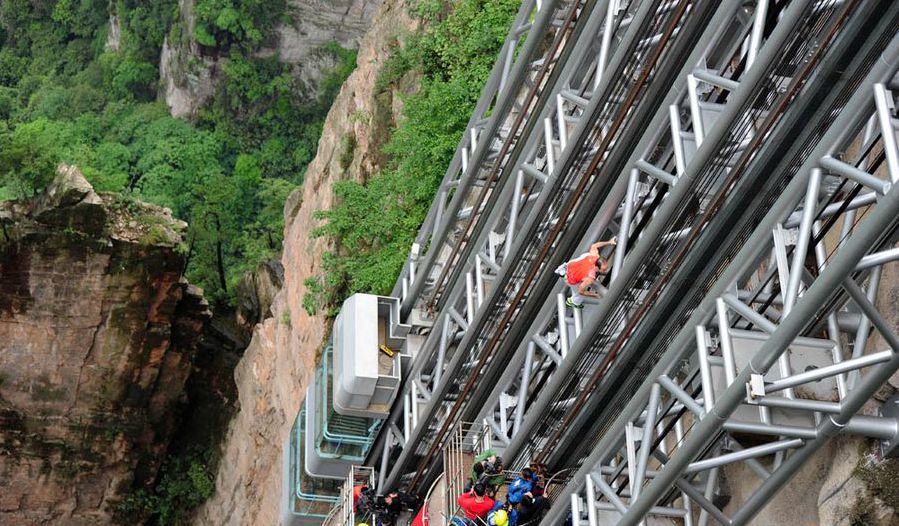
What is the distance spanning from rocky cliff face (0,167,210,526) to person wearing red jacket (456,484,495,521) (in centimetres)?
1992

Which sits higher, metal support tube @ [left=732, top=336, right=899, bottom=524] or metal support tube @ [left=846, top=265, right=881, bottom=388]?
metal support tube @ [left=846, top=265, right=881, bottom=388]

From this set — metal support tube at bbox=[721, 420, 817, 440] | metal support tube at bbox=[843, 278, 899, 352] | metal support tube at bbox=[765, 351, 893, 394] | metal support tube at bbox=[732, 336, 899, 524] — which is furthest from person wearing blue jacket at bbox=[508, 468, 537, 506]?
metal support tube at bbox=[843, 278, 899, 352]

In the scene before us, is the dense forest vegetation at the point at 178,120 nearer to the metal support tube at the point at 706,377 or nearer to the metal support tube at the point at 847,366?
the metal support tube at the point at 706,377

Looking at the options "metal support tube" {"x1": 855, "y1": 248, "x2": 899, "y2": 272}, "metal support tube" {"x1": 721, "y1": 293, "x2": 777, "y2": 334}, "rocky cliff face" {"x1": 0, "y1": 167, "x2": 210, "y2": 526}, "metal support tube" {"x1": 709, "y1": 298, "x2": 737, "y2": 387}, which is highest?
A: "metal support tube" {"x1": 855, "y1": 248, "x2": 899, "y2": 272}

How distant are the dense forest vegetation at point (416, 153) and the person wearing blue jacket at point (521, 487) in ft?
28.7

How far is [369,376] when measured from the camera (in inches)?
732

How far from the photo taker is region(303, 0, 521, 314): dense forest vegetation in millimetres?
22594

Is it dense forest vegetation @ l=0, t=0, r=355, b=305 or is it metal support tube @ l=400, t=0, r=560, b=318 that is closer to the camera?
metal support tube @ l=400, t=0, r=560, b=318

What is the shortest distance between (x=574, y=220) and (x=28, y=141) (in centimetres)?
2425

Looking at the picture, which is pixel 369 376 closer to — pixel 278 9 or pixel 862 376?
pixel 862 376

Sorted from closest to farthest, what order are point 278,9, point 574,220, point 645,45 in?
point 645,45 → point 574,220 → point 278,9

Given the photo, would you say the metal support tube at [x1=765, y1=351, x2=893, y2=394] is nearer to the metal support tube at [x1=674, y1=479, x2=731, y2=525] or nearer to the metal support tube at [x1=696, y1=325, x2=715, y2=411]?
the metal support tube at [x1=696, y1=325, x2=715, y2=411]

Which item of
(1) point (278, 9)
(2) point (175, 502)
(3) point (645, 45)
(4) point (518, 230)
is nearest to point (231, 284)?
(2) point (175, 502)

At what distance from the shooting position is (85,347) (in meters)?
33.2
